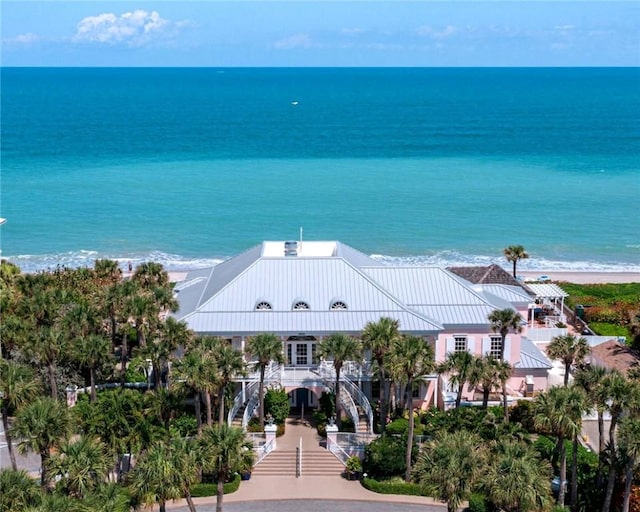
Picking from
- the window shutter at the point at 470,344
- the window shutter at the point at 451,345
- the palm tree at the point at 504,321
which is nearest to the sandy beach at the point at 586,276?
the window shutter at the point at 470,344

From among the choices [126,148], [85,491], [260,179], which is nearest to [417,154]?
[260,179]

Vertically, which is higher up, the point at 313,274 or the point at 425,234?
the point at 425,234

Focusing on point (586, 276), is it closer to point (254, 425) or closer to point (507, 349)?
point (507, 349)

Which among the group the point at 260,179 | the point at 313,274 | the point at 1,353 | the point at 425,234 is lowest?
the point at 1,353

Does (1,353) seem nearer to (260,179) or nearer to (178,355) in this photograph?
(178,355)

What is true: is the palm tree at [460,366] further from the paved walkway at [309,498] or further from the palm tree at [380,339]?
the paved walkway at [309,498]

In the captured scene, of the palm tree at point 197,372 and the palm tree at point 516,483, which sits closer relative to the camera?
the palm tree at point 516,483
